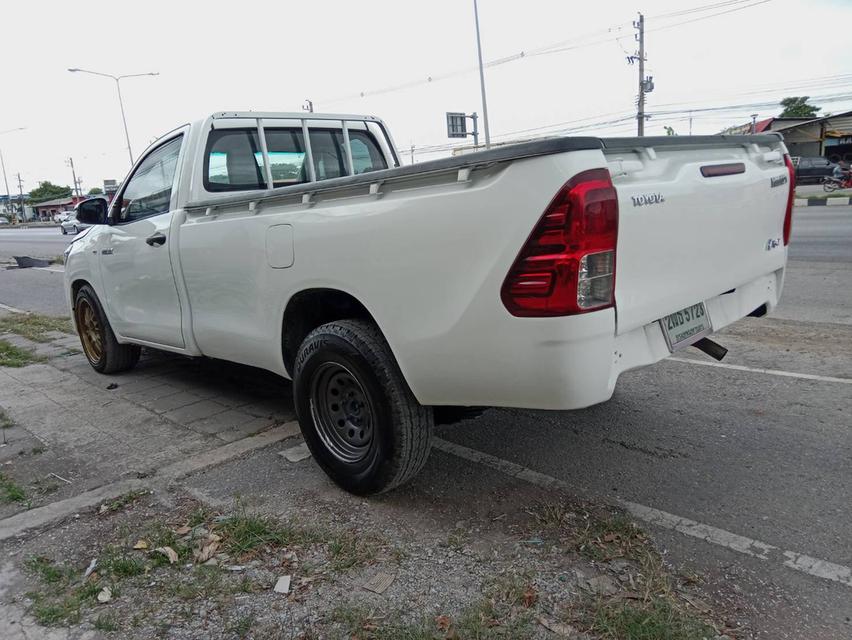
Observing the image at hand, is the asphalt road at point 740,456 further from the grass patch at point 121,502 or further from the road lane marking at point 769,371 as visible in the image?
the grass patch at point 121,502

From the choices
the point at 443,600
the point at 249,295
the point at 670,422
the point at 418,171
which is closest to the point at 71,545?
the point at 249,295

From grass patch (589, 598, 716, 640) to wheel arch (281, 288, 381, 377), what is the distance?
1.63 m

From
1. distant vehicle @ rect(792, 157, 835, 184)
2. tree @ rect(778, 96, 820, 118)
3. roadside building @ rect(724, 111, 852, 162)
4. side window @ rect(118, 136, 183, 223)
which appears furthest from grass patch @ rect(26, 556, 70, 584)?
tree @ rect(778, 96, 820, 118)

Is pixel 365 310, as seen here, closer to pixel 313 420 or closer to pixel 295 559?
pixel 313 420

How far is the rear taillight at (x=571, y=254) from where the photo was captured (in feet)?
7.86

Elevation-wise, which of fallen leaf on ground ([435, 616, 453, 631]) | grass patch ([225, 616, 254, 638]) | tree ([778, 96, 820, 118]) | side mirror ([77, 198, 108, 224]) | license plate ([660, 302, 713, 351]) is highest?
tree ([778, 96, 820, 118])

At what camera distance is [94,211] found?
5.41 meters

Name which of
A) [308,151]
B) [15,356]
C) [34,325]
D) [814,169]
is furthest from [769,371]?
[814,169]

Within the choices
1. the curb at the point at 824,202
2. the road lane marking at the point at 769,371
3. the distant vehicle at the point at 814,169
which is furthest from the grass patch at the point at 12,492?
the distant vehicle at the point at 814,169

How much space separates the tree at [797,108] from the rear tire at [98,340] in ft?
230

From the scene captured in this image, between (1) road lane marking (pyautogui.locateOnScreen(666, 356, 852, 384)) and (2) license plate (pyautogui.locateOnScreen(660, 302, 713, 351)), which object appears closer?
(2) license plate (pyautogui.locateOnScreen(660, 302, 713, 351))

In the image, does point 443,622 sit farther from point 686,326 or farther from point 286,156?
point 286,156

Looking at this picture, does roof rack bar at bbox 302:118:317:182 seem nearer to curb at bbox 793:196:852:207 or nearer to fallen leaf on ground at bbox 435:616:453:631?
fallen leaf on ground at bbox 435:616:453:631

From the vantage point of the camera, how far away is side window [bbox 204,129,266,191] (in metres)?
4.52
